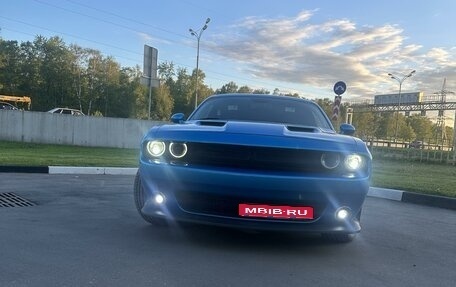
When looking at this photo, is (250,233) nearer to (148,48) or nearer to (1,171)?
(1,171)

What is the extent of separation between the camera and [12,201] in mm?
5836

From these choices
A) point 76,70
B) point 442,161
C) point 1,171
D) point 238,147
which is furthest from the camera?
point 76,70

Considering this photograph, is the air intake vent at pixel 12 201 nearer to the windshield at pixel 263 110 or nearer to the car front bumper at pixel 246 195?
the windshield at pixel 263 110

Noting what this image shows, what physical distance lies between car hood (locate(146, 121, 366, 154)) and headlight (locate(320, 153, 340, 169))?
7 cm

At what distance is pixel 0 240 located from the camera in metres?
3.85

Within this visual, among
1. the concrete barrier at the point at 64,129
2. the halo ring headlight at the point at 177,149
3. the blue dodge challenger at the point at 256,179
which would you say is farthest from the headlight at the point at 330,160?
the concrete barrier at the point at 64,129

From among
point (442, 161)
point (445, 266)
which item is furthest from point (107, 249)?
point (442, 161)

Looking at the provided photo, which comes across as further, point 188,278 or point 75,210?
point 75,210

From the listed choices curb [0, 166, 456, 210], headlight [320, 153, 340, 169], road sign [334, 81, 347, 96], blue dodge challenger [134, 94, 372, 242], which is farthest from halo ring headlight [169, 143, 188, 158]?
road sign [334, 81, 347, 96]

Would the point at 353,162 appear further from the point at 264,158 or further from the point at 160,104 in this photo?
the point at 160,104

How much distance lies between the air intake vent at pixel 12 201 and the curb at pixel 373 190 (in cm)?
324

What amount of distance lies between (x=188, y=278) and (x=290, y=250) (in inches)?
46.2

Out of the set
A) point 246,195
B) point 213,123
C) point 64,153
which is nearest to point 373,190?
point 213,123

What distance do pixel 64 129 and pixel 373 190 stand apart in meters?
14.4
